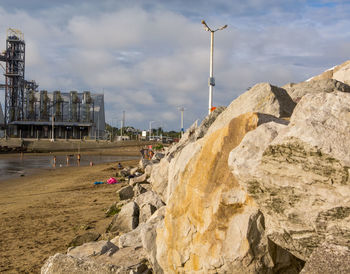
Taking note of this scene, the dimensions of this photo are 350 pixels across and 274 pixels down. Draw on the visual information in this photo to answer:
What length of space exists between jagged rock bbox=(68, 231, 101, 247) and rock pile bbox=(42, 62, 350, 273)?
188 centimetres

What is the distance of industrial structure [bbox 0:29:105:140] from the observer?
95312mm

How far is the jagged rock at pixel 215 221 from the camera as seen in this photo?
13.1 feet

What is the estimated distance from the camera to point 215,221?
4230 mm

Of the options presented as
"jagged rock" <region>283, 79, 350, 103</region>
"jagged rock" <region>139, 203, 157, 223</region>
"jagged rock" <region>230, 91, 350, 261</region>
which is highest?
"jagged rock" <region>283, 79, 350, 103</region>

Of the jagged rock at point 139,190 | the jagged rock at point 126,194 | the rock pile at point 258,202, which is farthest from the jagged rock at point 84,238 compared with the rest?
the jagged rock at point 126,194

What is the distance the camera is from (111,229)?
8.21 metres

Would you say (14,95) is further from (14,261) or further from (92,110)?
(14,261)

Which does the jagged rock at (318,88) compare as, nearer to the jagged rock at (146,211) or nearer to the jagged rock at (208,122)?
the jagged rock at (208,122)

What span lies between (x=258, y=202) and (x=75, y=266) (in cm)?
298

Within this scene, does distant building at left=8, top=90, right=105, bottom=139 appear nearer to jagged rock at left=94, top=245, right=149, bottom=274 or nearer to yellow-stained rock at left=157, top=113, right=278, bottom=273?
jagged rock at left=94, top=245, right=149, bottom=274

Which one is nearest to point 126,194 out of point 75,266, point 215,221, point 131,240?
point 131,240

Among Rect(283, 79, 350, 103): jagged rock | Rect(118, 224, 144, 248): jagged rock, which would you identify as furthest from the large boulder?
Rect(283, 79, 350, 103): jagged rock

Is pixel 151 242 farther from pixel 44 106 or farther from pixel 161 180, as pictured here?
pixel 44 106

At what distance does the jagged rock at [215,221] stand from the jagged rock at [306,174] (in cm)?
42
